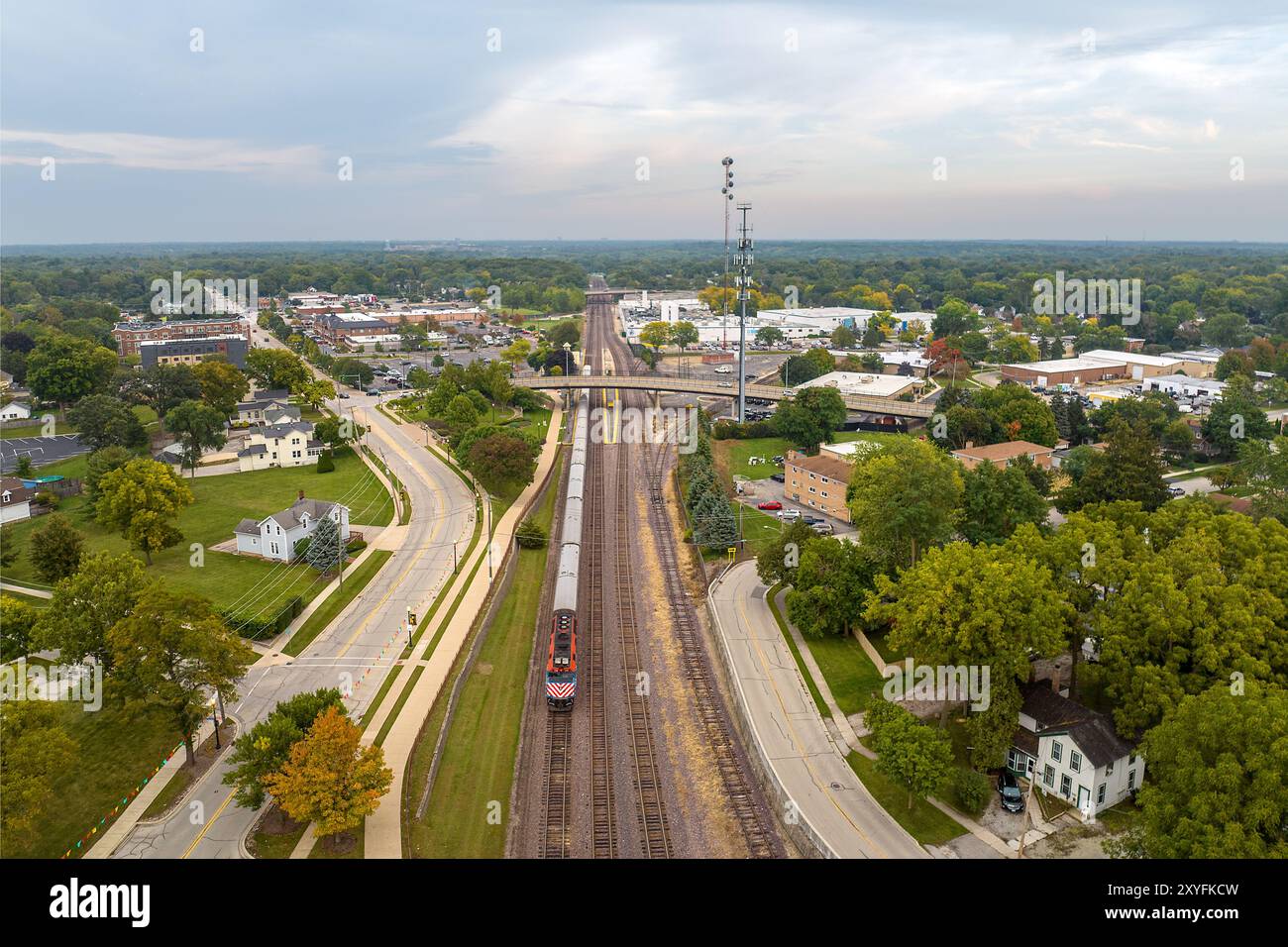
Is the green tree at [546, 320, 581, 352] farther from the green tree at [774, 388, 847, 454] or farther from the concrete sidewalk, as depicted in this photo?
the concrete sidewalk

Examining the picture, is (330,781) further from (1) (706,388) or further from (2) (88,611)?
(1) (706,388)

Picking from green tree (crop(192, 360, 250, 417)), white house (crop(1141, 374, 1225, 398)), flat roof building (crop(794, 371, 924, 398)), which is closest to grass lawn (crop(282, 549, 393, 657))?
green tree (crop(192, 360, 250, 417))

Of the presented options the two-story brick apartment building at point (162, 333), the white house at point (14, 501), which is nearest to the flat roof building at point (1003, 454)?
the white house at point (14, 501)

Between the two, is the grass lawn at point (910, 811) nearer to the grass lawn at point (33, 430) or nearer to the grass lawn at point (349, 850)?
the grass lawn at point (349, 850)
